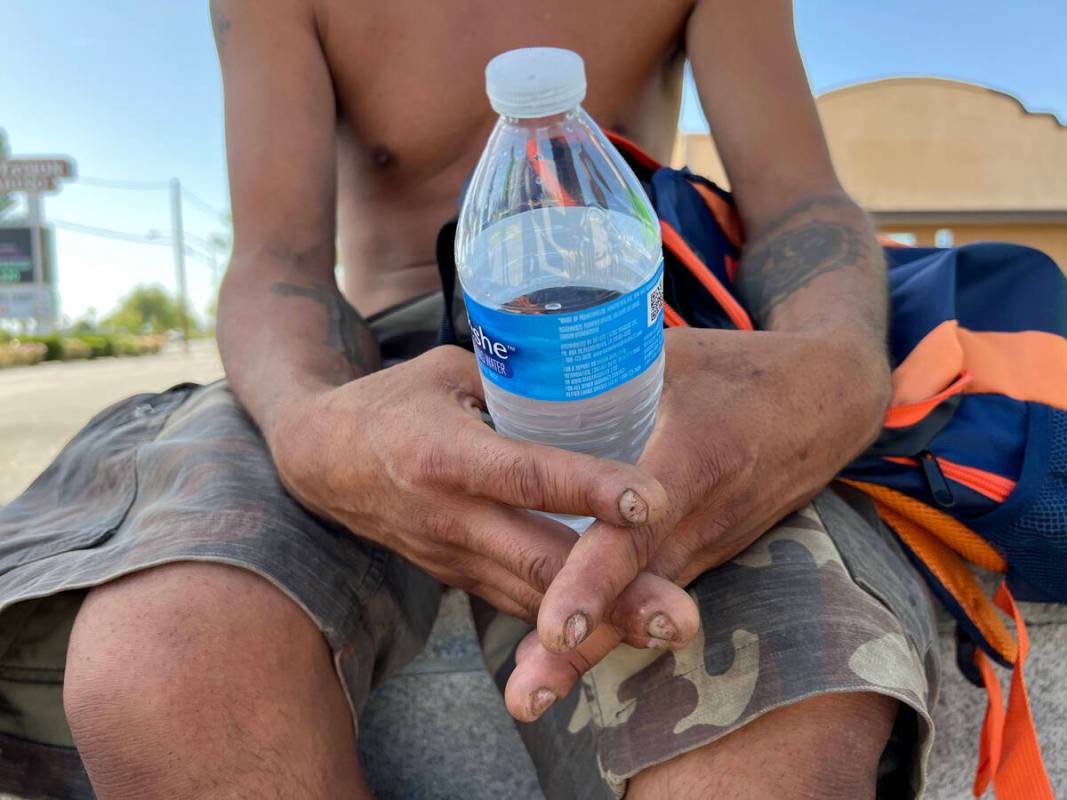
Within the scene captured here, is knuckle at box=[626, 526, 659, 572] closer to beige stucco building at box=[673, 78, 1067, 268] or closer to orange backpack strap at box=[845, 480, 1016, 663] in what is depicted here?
orange backpack strap at box=[845, 480, 1016, 663]

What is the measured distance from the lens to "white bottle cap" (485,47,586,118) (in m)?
0.98

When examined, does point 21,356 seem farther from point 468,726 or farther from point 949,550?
point 949,550

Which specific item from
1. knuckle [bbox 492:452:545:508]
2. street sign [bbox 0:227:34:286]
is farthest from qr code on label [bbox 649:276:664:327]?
street sign [bbox 0:227:34:286]

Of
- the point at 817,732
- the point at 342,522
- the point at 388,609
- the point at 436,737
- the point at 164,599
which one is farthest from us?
the point at 436,737

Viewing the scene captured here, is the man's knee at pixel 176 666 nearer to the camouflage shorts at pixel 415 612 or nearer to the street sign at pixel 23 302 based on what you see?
the camouflage shorts at pixel 415 612

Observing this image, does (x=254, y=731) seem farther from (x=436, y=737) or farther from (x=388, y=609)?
(x=436, y=737)

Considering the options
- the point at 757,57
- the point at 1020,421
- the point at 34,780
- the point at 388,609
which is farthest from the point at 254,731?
the point at 757,57

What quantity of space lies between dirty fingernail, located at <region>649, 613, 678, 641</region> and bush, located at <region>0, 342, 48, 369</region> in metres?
21.1

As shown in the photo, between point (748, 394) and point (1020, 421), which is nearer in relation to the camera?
point (748, 394)

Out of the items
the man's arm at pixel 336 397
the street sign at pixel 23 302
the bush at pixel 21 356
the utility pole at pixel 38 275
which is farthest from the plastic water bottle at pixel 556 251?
the street sign at pixel 23 302

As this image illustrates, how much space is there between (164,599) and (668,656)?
0.63 metres

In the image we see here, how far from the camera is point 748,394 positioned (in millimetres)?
997

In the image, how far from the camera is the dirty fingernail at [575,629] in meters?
0.76

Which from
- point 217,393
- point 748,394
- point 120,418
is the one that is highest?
point 748,394
